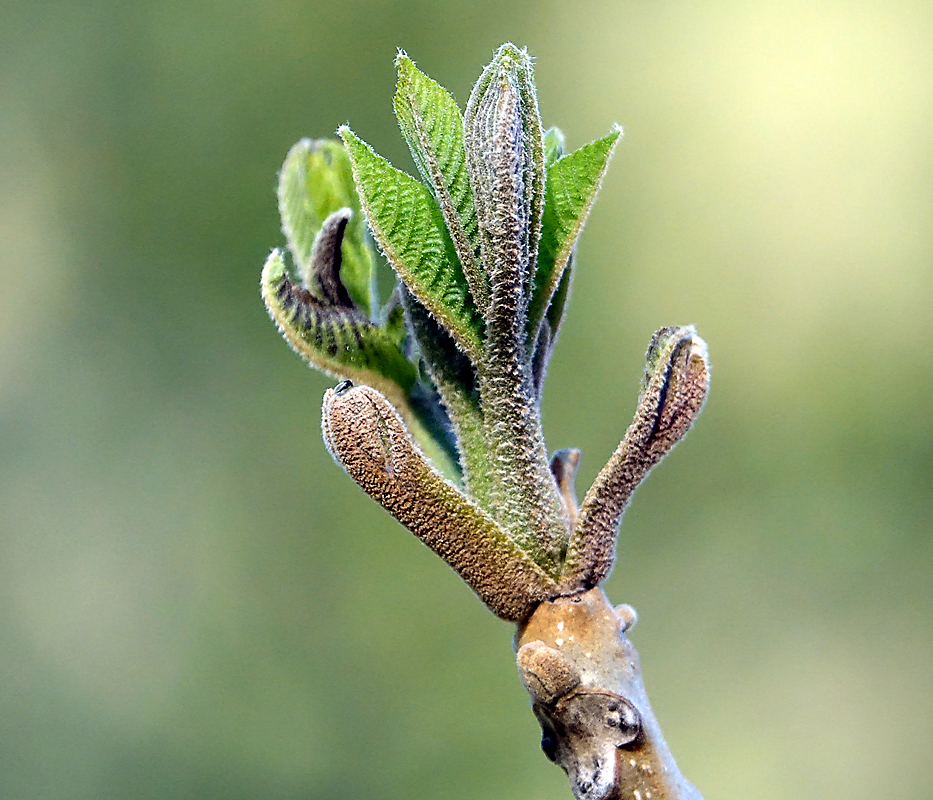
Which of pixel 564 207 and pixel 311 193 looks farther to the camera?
pixel 311 193

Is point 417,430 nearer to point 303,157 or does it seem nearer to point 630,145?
point 303,157

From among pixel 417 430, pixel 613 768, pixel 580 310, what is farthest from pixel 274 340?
pixel 613 768

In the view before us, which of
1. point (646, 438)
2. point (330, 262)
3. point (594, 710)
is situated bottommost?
point (594, 710)

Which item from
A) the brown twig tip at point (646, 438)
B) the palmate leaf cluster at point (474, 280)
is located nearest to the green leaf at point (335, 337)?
the palmate leaf cluster at point (474, 280)

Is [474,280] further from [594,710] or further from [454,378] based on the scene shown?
[594,710]

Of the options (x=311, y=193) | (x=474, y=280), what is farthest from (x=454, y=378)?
(x=311, y=193)

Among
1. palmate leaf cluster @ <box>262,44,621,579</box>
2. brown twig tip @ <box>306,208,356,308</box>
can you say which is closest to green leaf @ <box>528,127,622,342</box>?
palmate leaf cluster @ <box>262,44,621,579</box>

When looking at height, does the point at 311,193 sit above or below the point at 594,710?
above

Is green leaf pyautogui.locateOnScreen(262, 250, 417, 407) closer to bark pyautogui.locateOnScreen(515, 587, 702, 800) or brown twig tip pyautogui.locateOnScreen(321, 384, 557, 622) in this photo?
brown twig tip pyautogui.locateOnScreen(321, 384, 557, 622)
